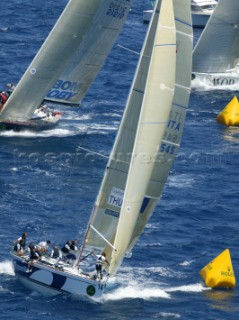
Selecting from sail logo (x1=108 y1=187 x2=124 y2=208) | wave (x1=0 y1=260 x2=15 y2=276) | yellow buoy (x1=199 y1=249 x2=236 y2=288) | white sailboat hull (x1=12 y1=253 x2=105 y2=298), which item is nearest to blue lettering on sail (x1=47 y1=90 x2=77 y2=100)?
wave (x1=0 y1=260 x2=15 y2=276)

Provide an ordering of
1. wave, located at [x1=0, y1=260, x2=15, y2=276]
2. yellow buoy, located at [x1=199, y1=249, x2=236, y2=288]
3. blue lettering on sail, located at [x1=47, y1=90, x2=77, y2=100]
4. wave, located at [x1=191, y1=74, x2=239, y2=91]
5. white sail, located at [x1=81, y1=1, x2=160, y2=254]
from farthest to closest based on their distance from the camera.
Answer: wave, located at [x1=191, y1=74, x2=239, y2=91] → blue lettering on sail, located at [x1=47, y1=90, x2=77, y2=100] → wave, located at [x1=0, y1=260, x2=15, y2=276] → yellow buoy, located at [x1=199, y1=249, x2=236, y2=288] → white sail, located at [x1=81, y1=1, x2=160, y2=254]

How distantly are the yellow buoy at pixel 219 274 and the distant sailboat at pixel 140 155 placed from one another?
4.98 m

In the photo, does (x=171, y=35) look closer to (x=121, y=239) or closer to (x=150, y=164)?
(x=150, y=164)

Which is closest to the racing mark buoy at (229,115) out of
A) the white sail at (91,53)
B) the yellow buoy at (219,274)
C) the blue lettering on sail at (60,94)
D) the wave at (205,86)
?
the wave at (205,86)

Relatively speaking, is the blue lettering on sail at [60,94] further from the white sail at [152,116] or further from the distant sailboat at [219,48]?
the white sail at [152,116]

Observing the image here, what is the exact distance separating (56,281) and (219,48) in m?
47.6

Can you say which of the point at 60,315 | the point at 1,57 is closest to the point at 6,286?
the point at 60,315

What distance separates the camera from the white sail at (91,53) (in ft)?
291

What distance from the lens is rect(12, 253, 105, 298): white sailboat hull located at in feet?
222

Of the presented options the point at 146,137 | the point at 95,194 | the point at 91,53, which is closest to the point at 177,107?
the point at 146,137

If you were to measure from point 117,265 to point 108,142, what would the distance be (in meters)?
25.9

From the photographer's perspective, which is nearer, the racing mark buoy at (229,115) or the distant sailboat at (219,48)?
the racing mark buoy at (229,115)

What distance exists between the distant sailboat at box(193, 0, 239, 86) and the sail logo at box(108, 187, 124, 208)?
43873 mm

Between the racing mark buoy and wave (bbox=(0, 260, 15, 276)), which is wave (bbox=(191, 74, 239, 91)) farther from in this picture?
wave (bbox=(0, 260, 15, 276))
